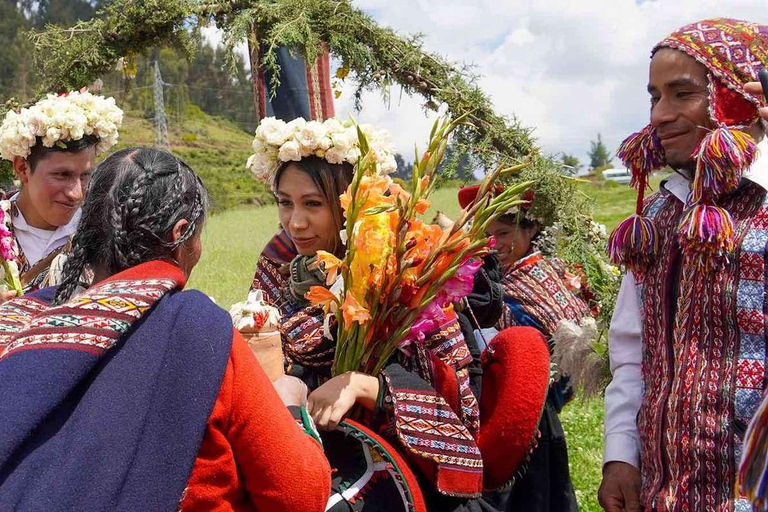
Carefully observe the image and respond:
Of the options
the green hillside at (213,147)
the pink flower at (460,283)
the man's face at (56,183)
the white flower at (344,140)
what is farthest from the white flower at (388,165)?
the green hillside at (213,147)

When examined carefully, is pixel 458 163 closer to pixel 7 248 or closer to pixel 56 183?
pixel 56 183

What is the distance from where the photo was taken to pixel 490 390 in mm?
2869

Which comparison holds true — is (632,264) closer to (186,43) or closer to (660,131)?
(660,131)

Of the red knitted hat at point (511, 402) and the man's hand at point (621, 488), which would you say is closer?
the man's hand at point (621, 488)

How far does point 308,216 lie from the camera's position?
9.33 feet

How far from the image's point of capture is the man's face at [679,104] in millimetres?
2197

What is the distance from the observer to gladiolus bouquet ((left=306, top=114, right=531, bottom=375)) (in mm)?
2391

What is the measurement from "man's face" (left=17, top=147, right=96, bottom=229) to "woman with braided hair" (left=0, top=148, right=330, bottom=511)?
170 cm

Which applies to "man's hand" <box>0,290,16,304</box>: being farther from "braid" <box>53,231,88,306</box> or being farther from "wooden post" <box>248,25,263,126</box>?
"braid" <box>53,231,88,306</box>

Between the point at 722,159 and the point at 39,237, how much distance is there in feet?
9.73

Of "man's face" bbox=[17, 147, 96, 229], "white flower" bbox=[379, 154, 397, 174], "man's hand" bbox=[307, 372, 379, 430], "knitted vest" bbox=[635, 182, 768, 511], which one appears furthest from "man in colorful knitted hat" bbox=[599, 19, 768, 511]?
"man's face" bbox=[17, 147, 96, 229]

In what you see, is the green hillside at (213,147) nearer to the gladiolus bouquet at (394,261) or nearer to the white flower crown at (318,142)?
the white flower crown at (318,142)

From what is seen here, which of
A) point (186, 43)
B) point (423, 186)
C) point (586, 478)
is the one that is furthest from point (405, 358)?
point (586, 478)

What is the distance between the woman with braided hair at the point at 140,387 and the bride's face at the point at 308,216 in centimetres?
87
